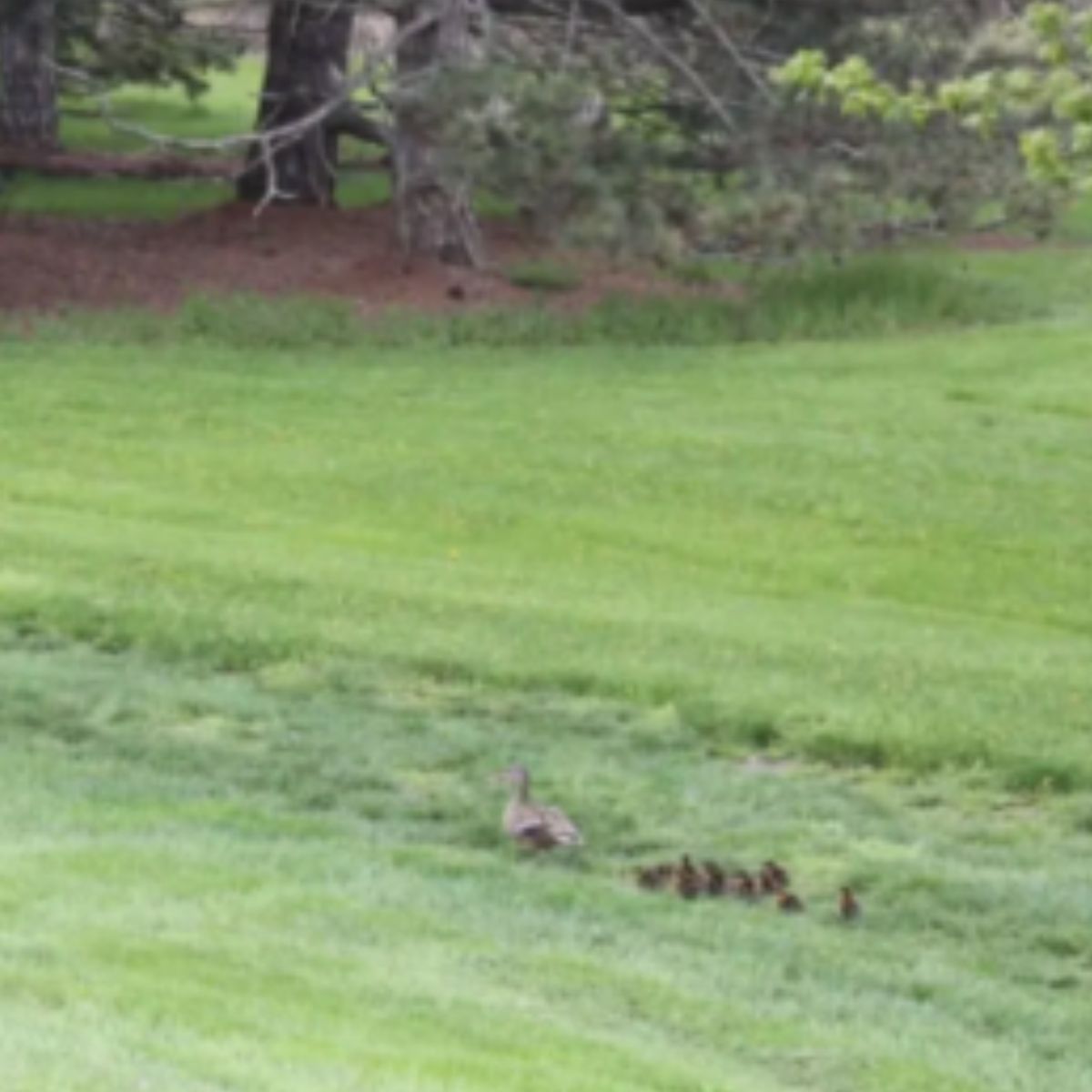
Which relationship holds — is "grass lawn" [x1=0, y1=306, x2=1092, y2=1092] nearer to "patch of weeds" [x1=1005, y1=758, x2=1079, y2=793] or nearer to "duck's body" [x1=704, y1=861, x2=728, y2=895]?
"patch of weeds" [x1=1005, y1=758, x2=1079, y2=793]

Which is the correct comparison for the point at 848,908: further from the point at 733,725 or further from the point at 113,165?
the point at 113,165

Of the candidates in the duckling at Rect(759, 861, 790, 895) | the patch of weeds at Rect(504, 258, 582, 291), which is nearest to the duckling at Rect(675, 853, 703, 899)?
the duckling at Rect(759, 861, 790, 895)

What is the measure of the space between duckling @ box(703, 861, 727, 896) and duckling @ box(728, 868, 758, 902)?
33mm

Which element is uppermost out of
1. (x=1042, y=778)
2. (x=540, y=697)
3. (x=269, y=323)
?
(x=1042, y=778)

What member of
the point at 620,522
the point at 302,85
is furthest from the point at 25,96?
the point at 620,522

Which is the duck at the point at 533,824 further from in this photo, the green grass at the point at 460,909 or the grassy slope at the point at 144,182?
the grassy slope at the point at 144,182

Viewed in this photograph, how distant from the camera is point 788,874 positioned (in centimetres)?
1162

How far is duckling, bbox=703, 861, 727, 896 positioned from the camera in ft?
36.8

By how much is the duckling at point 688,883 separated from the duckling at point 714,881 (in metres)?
0.03

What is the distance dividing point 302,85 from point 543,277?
3.89 meters

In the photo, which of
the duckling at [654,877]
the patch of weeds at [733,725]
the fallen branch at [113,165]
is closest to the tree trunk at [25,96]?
the fallen branch at [113,165]

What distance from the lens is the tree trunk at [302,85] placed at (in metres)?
30.8

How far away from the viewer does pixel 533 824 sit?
38.3 feet

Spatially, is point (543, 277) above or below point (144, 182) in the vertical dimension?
above
